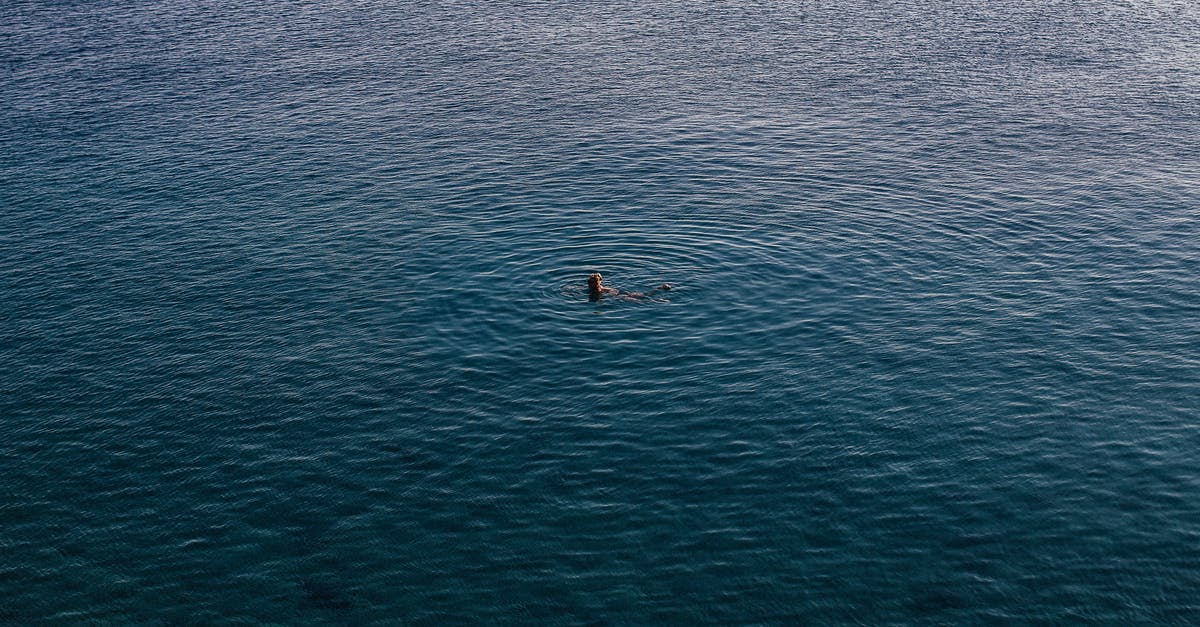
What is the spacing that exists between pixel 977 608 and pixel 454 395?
29.9 metres

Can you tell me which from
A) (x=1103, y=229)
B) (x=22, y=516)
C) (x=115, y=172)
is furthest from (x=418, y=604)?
(x=115, y=172)

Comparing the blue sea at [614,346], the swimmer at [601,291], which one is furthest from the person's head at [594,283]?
the blue sea at [614,346]

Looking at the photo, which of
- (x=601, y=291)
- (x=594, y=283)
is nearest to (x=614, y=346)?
(x=594, y=283)

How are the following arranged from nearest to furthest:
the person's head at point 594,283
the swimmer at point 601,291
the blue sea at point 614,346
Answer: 1. the blue sea at point 614,346
2. the person's head at point 594,283
3. the swimmer at point 601,291

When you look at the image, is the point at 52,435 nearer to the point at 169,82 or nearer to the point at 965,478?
the point at 965,478

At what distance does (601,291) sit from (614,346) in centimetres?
590

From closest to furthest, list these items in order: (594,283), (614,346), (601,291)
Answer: (614,346) → (594,283) → (601,291)

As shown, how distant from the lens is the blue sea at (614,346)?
50750 mm

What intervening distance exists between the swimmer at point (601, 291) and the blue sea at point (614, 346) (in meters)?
0.75

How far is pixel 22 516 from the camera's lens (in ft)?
184

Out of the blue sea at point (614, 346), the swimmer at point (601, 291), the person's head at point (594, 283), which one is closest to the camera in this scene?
the blue sea at point (614, 346)

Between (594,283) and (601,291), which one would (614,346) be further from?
(601,291)

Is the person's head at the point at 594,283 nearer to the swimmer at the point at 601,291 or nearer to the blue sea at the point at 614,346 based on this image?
the swimmer at the point at 601,291

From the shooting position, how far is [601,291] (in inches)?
2916
